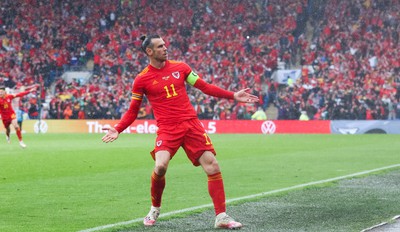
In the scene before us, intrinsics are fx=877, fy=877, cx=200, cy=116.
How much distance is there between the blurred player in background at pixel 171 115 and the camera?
31.1 feet

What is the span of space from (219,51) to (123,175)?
102ft

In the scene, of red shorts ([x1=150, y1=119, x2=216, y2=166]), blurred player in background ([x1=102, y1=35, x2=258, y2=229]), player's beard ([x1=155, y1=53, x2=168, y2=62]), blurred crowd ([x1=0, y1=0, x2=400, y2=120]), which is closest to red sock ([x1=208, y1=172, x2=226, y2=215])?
blurred player in background ([x1=102, y1=35, x2=258, y2=229])

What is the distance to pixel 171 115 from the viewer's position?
31.6 feet

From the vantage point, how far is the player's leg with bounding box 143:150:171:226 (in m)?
9.48

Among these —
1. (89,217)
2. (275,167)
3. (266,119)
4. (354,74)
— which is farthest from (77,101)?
(89,217)

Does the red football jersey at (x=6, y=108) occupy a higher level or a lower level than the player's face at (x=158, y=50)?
lower

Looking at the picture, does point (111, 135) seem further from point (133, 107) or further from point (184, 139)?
point (184, 139)

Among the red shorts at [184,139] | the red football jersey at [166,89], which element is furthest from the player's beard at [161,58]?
the red shorts at [184,139]

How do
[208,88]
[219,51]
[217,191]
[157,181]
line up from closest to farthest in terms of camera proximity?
1. [217,191]
2. [208,88]
3. [157,181]
4. [219,51]

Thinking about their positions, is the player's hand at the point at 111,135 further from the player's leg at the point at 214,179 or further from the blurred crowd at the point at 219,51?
the blurred crowd at the point at 219,51

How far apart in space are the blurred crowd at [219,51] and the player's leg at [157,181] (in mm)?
32419

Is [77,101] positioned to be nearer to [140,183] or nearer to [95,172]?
[95,172]

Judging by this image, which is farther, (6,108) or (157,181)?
(6,108)

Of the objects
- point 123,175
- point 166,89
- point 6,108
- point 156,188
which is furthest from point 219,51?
point 166,89
